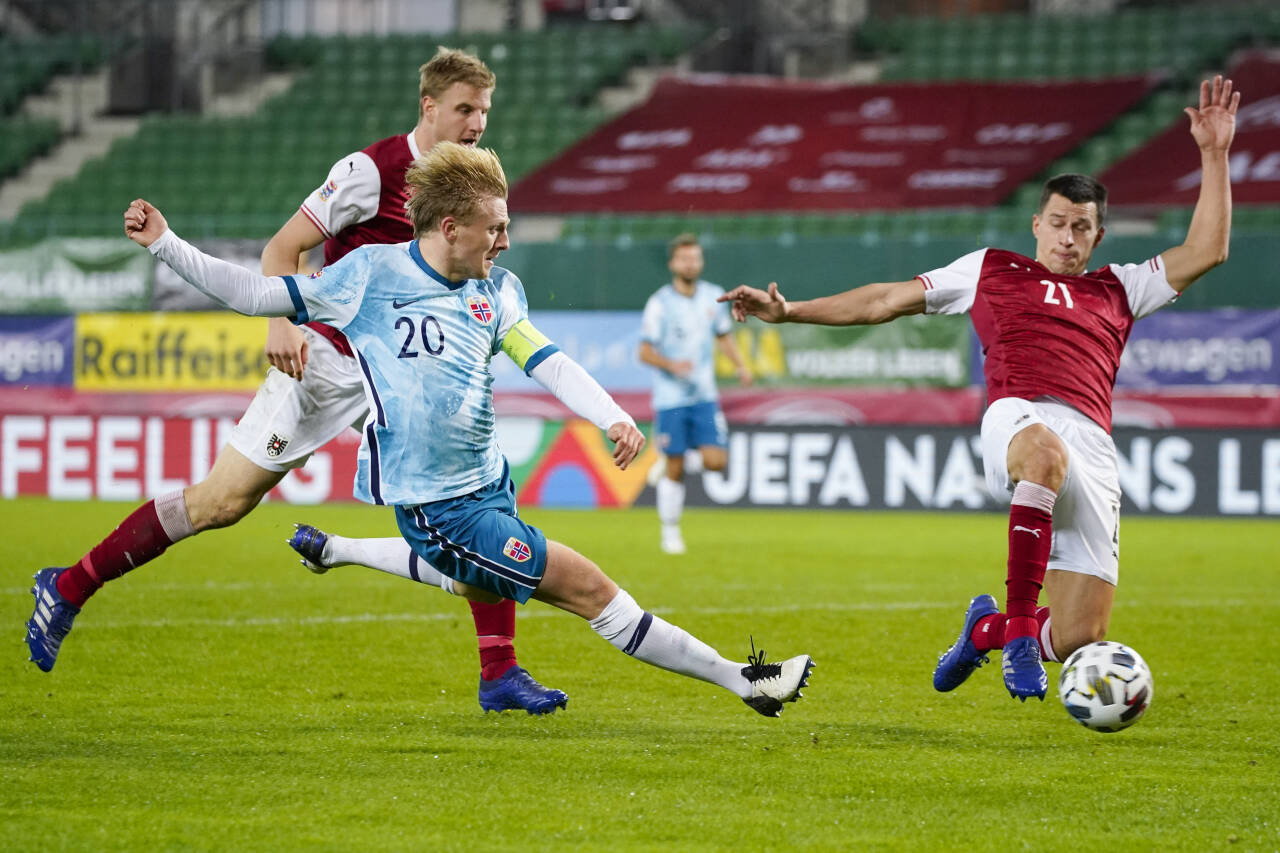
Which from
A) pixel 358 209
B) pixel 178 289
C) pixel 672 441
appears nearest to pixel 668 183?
pixel 178 289

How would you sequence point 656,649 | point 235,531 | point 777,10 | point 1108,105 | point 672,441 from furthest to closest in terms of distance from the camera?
point 777,10
point 1108,105
point 235,531
point 672,441
point 656,649

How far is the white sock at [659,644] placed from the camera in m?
4.92

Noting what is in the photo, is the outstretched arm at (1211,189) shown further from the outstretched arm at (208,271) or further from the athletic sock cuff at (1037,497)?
the outstretched arm at (208,271)

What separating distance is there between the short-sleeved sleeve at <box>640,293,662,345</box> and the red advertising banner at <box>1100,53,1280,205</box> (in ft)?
23.4


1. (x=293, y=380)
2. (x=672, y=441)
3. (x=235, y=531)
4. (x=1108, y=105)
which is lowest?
(x=235, y=531)

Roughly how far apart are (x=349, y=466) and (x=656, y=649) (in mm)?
11174

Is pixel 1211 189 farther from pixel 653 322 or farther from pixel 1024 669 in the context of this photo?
pixel 653 322

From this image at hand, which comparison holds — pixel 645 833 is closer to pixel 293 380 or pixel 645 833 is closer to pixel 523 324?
pixel 523 324

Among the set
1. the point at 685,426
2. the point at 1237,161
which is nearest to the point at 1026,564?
the point at 685,426

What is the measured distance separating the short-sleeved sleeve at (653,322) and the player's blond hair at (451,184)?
24.9 ft

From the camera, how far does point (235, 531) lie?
13305 millimetres

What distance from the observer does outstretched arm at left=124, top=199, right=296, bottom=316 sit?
4.70 m

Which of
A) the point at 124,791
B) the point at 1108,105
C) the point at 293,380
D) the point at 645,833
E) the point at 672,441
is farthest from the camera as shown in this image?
the point at 1108,105

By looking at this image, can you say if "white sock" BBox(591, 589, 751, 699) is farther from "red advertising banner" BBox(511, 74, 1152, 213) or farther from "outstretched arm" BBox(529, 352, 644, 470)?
"red advertising banner" BBox(511, 74, 1152, 213)
